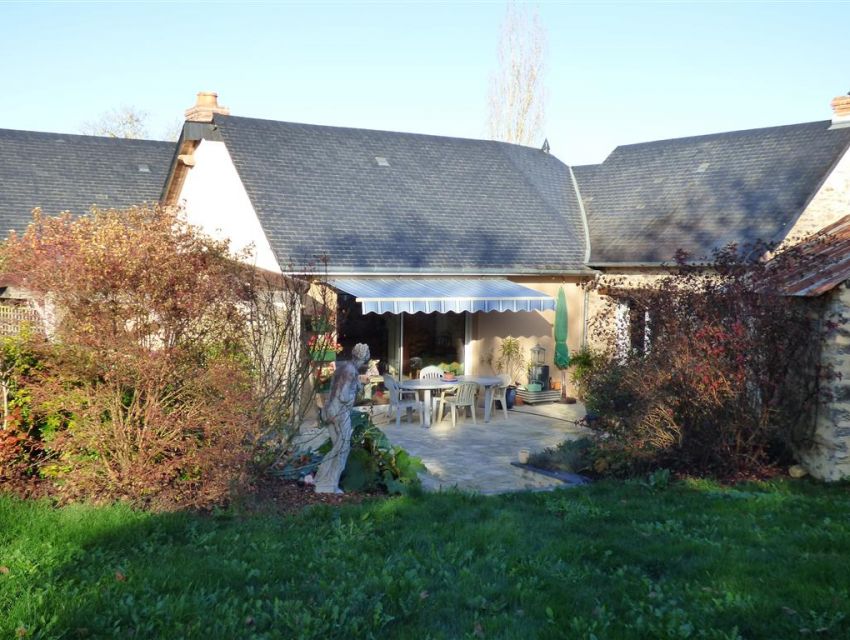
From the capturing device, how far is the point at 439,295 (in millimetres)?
18906

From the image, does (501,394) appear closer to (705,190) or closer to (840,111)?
(705,190)

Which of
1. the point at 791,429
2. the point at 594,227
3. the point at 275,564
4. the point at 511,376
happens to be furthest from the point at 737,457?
the point at 594,227

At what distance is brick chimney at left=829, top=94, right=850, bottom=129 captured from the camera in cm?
2108

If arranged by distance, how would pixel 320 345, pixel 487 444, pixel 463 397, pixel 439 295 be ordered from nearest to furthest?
pixel 320 345
pixel 487 444
pixel 463 397
pixel 439 295

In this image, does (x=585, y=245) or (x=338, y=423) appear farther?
(x=585, y=245)

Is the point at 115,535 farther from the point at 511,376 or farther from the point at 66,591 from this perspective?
the point at 511,376

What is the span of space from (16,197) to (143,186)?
4.34m

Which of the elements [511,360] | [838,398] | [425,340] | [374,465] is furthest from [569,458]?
[425,340]

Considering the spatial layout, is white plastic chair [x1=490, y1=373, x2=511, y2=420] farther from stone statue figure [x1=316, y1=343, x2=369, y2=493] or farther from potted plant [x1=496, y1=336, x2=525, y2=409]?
stone statue figure [x1=316, y1=343, x2=369, y2=493]

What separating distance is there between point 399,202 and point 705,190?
335 inches

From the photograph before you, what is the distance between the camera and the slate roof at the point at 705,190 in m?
20.6

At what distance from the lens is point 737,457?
11.3 m

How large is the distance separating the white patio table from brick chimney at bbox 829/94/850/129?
37.2ft

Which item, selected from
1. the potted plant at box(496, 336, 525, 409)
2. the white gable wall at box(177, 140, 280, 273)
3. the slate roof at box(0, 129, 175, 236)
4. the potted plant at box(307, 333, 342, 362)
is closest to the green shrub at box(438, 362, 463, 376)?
the potted plant at box(496, 336, 525, 409)
